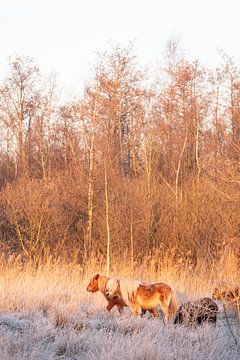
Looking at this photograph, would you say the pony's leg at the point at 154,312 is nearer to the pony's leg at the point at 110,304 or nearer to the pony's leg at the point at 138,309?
the pony's leg at the point at 138,309

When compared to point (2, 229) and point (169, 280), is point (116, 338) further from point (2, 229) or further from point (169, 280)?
point (2, 229)

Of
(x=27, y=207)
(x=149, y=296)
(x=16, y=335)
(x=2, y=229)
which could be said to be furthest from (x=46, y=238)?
(x=16, y=335)

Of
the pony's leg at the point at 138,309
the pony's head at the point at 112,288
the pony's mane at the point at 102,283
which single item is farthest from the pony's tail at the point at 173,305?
the pony's mane at the point at 102,283

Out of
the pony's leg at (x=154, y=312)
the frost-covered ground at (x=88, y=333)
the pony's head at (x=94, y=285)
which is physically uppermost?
the pony's head at (x=94, y=285)

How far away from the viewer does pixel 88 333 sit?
7.18 metres

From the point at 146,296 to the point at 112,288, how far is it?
1.92ft

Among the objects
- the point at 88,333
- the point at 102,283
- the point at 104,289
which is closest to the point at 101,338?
the point at 88,333

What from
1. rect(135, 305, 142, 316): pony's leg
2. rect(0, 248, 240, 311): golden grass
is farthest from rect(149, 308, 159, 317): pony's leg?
rect(0, 248, 240, 311): golden grass

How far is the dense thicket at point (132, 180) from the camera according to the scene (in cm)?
1800

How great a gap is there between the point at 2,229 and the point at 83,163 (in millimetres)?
4196

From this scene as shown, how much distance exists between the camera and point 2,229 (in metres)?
22.2

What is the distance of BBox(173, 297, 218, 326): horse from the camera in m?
8.07

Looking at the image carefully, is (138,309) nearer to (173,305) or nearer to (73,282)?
(173,305)

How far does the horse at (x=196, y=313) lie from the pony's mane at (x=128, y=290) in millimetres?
913
